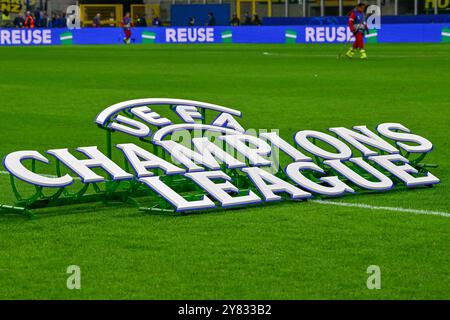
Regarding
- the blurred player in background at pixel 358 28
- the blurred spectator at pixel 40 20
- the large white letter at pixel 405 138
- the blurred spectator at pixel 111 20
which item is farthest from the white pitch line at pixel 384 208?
the blurred spectator at pixel 111 20

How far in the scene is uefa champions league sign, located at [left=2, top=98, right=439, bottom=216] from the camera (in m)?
10.4

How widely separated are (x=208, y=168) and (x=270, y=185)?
59 cm

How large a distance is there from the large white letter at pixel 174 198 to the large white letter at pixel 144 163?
10cm

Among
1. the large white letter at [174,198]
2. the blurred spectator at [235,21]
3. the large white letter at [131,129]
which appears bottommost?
the large white letter at [174,198]

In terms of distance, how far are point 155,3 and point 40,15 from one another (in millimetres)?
7861

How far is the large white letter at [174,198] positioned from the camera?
10.3m

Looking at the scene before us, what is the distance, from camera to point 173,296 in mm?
7492

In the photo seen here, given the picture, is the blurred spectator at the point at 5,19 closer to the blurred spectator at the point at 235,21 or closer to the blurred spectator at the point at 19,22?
the blurred spectator at the point at 19,22

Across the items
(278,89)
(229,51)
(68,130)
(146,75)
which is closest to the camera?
(68,130)

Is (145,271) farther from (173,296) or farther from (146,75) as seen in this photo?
(146,75)

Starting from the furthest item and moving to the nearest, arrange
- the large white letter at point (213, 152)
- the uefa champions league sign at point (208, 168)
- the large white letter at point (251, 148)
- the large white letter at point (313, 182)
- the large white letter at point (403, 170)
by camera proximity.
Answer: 1. the large white letter at point (403, 170)
2. the large white letter at point (251, 148)
3. the large white letter at point (313, 182)
4. the large white letter at point (213, 152)
5. the uefa champions league sign at point (208, 168)

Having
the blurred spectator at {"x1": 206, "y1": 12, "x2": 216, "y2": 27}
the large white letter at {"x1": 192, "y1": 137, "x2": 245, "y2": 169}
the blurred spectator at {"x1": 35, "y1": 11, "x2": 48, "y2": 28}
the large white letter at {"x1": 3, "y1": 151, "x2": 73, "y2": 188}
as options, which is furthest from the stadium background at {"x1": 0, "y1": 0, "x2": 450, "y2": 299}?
the blurred spectator at {"x1": 35, "y1": 11, "x2": 48, "y2": 28}

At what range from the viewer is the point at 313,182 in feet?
36.7
